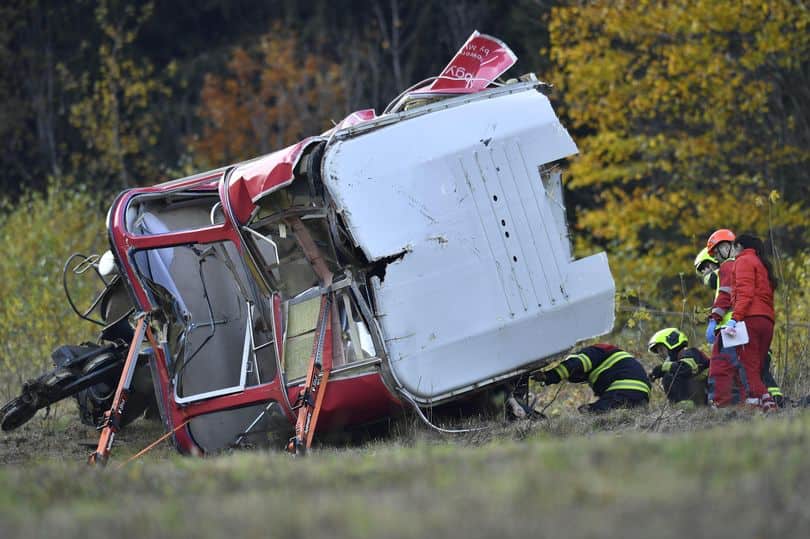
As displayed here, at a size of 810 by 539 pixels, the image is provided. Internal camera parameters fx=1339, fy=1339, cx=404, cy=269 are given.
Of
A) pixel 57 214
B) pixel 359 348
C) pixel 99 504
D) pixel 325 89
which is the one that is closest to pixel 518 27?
pixel 325 89

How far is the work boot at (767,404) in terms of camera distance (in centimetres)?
898

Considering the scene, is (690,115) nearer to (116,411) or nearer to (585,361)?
(585,361)

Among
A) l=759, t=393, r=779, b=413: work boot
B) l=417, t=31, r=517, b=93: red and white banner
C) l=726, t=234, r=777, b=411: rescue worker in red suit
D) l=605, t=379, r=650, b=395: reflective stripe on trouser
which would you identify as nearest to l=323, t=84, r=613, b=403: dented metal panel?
l=417, t=31, r=517, b=93: red and white banner

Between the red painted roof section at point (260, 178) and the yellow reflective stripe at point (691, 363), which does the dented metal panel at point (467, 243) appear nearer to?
the red painted roof section at point (260, 178)

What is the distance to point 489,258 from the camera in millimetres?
8883

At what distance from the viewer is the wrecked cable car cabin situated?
8.59 meters

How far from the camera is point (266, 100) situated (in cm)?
3644

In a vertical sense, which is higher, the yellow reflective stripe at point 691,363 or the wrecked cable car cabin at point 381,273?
the wrecked cable car cabin at point 381,273

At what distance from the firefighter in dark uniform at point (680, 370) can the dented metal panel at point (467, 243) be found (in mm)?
902

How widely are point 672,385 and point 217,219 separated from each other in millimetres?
3773

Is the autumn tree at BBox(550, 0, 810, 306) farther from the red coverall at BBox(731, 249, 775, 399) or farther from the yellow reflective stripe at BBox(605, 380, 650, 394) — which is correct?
the red coverall at BBox(731, 249, 775, 399)

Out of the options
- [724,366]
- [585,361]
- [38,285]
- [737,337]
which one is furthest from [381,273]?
[38,285]

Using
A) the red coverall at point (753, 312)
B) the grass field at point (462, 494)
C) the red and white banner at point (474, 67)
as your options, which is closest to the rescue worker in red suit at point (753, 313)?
the red coverall at point (753, 312)

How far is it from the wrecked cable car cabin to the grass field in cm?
188
